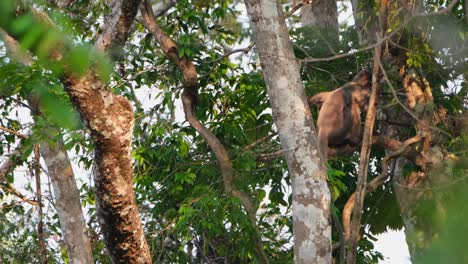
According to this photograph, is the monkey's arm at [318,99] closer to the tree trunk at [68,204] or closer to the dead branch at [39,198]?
the tree trunk at [68,204]

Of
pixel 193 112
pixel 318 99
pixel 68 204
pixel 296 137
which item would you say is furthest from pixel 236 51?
pixel 296 137

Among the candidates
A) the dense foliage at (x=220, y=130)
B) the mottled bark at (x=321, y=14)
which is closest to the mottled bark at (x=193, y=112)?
the dense foliage at (x=220, y=130)

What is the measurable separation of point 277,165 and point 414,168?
1.24 metres

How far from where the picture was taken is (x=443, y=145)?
7.59m

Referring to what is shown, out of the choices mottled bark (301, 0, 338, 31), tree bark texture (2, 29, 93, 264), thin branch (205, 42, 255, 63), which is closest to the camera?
tree bark texture (2, 29, 93, 264)

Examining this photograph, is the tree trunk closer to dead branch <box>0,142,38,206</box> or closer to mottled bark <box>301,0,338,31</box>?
dead branch <box>0,142,38,206</box>

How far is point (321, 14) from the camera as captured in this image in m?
9.91

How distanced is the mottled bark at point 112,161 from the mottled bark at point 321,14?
21.5 ft

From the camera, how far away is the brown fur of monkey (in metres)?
7.10

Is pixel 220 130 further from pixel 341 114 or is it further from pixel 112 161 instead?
pixel 112 161

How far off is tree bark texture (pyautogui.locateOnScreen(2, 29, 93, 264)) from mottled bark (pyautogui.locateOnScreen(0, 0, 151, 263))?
273 cm

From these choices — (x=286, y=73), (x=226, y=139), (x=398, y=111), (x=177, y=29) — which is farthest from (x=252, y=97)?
(x=286, y=73)

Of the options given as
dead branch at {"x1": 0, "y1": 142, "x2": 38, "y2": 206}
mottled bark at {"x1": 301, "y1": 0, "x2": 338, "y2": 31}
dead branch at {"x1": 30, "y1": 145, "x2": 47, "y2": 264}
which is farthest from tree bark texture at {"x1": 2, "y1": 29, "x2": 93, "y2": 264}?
mottled bark at {"x1": 301, "y1": 0, "x2": 338, "y2": 31}

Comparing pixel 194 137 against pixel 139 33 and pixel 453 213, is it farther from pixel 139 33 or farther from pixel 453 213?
pixel 453 213
